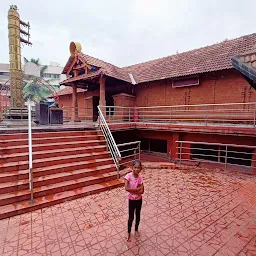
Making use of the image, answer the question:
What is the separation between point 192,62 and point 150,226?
10516 mm

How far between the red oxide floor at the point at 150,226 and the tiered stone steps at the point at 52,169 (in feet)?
1.16

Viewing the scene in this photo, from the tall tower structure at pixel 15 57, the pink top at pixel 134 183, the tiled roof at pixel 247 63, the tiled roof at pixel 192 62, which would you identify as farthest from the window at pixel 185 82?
the tall tower structure at pixel 15 57

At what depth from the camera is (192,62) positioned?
35.8 ft

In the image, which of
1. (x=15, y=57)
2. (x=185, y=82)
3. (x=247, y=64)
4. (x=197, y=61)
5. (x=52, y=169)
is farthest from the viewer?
(x=197, y=61)

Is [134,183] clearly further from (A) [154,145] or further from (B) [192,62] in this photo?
(B) [192,62]

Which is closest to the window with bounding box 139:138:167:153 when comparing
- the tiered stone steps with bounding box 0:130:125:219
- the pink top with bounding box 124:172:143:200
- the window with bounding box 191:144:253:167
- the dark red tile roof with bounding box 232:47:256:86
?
the window with bounding box 191:144:253:167

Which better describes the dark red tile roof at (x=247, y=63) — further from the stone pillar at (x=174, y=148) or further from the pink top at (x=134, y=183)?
the stone pillar at (x=174, y=148)

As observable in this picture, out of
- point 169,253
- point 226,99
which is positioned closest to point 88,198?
point 169,253

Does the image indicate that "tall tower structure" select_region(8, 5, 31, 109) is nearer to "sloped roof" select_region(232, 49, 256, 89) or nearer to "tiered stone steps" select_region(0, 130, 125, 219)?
"tiered stone steps" select_region(0, 130, 125, 219)

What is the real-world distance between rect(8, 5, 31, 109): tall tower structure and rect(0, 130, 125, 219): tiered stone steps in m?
5.27

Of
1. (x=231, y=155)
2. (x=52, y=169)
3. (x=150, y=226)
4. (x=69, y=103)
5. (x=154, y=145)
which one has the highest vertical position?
(x=69, y=103)

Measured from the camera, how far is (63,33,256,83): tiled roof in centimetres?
948

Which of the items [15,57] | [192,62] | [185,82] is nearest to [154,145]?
[185,82]

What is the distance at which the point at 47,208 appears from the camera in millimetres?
4102
